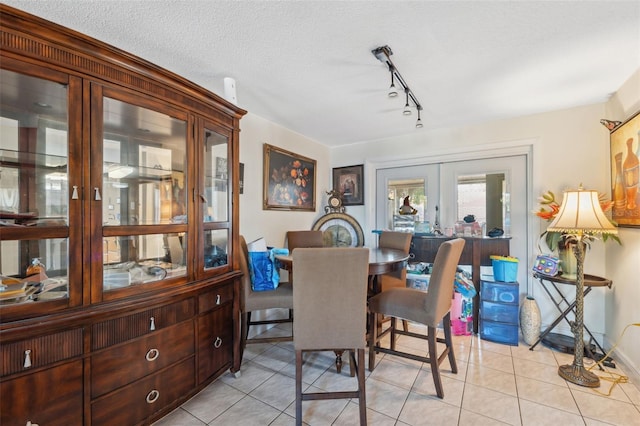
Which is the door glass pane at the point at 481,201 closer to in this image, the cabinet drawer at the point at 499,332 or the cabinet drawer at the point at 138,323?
the cabinet drawer at the point at 499,332

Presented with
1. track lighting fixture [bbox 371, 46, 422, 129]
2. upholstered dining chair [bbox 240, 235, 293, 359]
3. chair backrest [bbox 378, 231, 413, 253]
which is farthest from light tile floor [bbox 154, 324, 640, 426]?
track lighting fixture [bbox 371, 46, 422, 129]

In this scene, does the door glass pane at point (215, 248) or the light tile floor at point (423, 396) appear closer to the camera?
the light tile floor at point (423, 396)

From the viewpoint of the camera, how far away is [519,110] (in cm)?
269

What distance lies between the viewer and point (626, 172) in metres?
2.07

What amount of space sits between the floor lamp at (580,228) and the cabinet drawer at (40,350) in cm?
316

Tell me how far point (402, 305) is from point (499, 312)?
1.40 metres

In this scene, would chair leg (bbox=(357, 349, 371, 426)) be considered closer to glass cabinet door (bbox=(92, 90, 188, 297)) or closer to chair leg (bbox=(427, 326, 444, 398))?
chair leg (bbox=(427, 326, 444, 398))

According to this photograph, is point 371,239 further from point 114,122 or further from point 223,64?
point 114,122

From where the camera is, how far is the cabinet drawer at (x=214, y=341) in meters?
1.82

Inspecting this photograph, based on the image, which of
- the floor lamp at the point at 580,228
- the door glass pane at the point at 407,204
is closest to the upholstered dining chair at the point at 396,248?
the door glass pane at the point at 407,204

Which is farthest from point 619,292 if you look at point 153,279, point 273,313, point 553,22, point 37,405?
point 37,405

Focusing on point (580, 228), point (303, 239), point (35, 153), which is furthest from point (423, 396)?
point (35, 153)

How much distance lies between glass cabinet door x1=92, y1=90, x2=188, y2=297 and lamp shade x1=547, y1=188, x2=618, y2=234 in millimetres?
2785

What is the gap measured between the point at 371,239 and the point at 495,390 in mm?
2159
